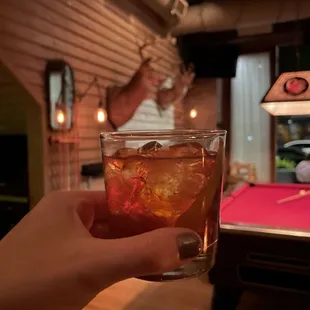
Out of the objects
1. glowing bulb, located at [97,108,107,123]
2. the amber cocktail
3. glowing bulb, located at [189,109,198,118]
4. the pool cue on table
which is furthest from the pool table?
glowing bulb, located at [189,109,198,118]

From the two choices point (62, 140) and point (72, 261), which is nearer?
point (72, 261)

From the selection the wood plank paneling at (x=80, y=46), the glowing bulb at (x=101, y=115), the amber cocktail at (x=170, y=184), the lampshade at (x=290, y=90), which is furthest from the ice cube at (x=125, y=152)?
the glowing bulb at (x=101, y=115)

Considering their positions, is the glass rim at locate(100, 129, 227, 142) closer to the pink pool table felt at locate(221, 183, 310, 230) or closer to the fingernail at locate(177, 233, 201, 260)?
the fingernail at locate(177, 233, 201, 260)

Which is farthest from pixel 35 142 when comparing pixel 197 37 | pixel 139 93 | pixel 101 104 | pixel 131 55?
pixel 197 37

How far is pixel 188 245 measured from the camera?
618 millimetres

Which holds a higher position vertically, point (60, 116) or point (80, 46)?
point (80, 46)

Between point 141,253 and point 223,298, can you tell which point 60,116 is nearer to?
point 223,298

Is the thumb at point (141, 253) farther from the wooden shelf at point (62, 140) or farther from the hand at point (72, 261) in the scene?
the wooden shelf at point (62, 140)

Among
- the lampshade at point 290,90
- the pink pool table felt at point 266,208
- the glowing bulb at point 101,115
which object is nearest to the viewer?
the pink pool table felt at point 266,208

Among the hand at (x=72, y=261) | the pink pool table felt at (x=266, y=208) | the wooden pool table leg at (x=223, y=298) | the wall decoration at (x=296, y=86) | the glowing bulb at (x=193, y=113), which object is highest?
the glowing bulb at (x=193, y=113)

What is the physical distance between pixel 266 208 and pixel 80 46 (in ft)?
7.92

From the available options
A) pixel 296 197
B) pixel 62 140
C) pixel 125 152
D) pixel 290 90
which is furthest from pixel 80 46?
pixel 125 152

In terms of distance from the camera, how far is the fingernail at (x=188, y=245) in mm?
610

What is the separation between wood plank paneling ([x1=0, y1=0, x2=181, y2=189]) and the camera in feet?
10.0
